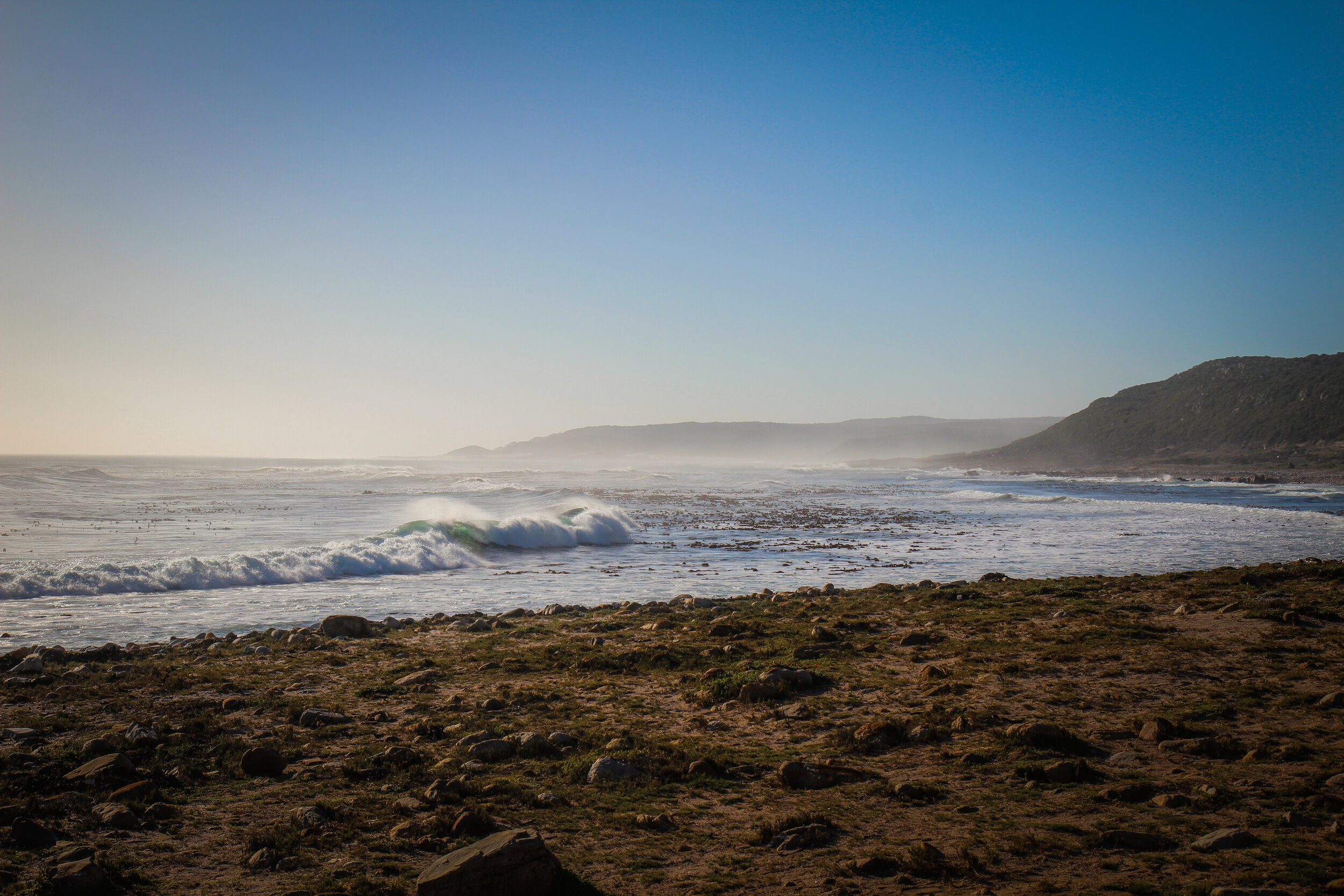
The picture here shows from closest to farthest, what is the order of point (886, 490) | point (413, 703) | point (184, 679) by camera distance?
1. point (413, 703)
2. point (184, 679)
3. point (886, 490)

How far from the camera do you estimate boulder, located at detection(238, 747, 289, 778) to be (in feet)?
22.0

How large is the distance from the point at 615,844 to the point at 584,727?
290 cm

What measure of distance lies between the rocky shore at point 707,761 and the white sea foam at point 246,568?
794 cm

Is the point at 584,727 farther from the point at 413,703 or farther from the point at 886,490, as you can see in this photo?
the point at 886,490

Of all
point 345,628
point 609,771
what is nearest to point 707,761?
point 609,771

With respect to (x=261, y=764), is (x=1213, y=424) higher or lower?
higher

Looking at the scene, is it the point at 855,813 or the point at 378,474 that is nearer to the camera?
the point at 855,813

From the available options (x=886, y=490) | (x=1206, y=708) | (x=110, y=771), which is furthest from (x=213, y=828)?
(x=886, y=490)

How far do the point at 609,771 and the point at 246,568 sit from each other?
727 inches

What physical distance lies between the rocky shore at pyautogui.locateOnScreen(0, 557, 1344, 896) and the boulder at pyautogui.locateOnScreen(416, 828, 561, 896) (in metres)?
0.02

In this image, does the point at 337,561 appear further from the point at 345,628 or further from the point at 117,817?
the point at 117,817

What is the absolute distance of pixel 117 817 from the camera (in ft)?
17.9

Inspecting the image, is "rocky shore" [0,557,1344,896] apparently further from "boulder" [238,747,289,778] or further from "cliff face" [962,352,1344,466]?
"cliff face" [962,352,1344,466]

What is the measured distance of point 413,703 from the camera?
903 centimetres
